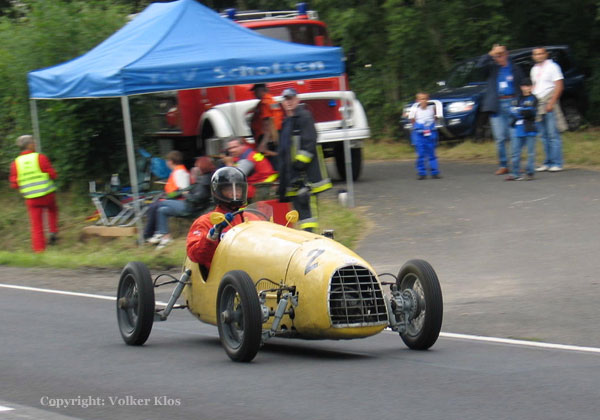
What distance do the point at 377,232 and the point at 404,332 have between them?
22.3 feet

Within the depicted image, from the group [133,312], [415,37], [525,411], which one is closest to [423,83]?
[415,37]

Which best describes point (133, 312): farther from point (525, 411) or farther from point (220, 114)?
point (220, 114)

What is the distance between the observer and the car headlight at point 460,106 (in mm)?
21781

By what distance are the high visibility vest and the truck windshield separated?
5028mm

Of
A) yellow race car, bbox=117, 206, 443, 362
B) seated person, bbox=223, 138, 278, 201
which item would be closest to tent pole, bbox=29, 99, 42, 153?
seated person, bbox=223, 138, 278, 201

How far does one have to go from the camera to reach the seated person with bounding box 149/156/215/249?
586 inches

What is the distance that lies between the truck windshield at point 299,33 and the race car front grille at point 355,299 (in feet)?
40.3

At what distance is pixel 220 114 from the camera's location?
1725 cm

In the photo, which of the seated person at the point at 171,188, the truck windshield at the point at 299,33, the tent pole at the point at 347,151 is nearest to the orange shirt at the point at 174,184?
the seated person at the point at 171,188

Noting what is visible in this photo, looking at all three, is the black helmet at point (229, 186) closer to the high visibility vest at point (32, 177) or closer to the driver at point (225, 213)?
the driver at point (225, 213)

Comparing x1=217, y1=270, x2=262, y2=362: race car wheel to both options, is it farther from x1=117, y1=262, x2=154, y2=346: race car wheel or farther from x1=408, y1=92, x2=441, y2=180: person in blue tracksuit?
x1=408, y1=92, x2=441, y2=180: person in blue tracksuit

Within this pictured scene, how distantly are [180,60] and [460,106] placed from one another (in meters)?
8.63

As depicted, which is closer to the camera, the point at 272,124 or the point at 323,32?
the point at 272,124

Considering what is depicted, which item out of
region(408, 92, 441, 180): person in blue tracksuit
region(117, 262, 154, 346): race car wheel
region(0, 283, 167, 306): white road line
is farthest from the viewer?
region(408, 92, 441, 180): person in blue tracksuit
